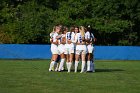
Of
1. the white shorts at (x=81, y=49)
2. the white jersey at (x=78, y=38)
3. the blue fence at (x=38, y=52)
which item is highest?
the white jersey at (x=78, y=38)

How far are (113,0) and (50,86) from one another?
4222cm

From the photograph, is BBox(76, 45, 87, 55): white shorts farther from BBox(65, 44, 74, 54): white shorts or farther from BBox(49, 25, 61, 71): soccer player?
BBox(49, 25, 61, 71): soccer player

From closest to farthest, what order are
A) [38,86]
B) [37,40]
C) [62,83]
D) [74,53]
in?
1. [38,86]
2. [62,83]
3. [74,53]
4. [37,40]

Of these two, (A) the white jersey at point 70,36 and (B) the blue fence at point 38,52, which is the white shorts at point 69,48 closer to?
(A) the white jersey at point 70,36

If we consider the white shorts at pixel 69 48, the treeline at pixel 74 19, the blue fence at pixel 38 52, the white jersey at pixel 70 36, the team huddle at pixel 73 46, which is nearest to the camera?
the team huddle at pixel 73 46

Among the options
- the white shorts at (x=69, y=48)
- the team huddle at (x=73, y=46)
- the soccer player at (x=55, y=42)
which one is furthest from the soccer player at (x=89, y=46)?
the soccer player at (x=55, y=42)

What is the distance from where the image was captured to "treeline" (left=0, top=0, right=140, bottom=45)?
53.5 m

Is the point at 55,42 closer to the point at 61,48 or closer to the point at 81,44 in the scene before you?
the point at 61,48

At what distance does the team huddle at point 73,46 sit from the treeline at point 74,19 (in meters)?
30.3

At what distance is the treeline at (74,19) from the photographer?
53.5 meters

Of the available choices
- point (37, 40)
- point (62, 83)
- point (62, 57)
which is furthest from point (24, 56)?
point (62, 83)

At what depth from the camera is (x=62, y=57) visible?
22.6m

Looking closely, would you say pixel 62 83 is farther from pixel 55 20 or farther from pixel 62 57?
pixel 55 20

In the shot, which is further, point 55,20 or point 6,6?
point 6,6
